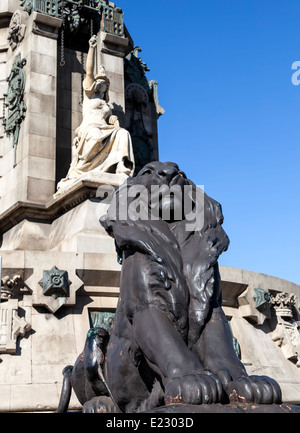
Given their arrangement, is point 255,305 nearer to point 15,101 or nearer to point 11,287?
point 11,287

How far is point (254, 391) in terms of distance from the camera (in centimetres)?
393

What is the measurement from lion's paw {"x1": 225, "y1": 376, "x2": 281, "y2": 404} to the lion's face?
1609 millimetres

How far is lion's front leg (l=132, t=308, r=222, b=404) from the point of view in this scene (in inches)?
151

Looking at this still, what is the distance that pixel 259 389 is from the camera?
3.92m

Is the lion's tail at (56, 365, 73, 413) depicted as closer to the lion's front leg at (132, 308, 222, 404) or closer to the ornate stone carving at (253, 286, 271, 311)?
the lion's front leg at (132, 308, 222, 404)

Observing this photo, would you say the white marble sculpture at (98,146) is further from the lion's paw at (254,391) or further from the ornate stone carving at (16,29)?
the lion's paw at (254,391)

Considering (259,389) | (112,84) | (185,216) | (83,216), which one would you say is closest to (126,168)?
(83,216)

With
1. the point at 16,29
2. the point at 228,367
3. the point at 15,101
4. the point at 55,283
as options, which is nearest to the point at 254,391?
the point at 228,367

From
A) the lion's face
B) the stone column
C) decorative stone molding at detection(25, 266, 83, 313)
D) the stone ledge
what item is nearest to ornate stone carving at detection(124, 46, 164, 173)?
the stone column

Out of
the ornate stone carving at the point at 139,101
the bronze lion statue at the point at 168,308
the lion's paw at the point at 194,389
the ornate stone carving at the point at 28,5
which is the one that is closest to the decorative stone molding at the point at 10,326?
the bronze lion statue at the point at 168,308

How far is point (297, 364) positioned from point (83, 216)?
4.90 metres

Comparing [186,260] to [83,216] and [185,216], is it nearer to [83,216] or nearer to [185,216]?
[185,216]

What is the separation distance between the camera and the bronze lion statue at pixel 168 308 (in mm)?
4051

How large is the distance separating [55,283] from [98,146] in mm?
5438
